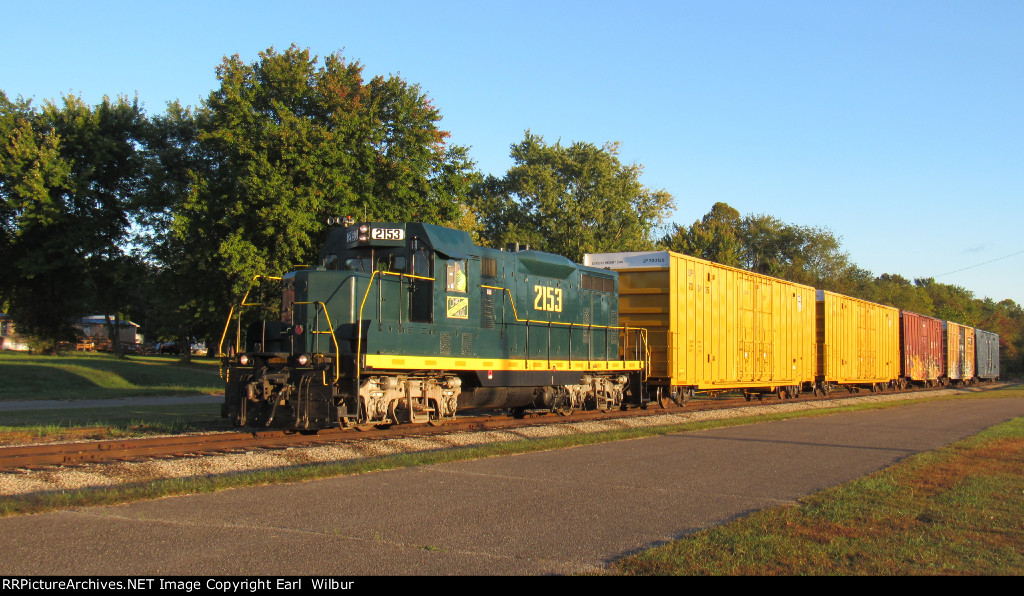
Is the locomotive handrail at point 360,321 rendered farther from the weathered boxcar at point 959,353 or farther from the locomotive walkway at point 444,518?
the weathered boxcar at point 959,353

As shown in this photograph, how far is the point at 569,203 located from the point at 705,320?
84.9 feet

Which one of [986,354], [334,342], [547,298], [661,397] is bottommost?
[661,397]

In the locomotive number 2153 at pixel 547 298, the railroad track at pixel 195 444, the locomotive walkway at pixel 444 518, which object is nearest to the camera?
the locomotive walkway at pixel 444 518

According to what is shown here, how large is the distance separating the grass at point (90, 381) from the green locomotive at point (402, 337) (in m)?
13.1

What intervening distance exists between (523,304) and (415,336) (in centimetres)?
313

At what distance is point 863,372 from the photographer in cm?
2992

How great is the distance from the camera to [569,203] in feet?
145

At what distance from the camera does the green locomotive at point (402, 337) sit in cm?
1164

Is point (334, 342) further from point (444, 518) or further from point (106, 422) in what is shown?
point (106, 422)

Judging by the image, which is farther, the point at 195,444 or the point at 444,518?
the point at 195,444

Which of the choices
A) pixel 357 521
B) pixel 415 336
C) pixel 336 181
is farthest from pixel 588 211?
pixel 357 521

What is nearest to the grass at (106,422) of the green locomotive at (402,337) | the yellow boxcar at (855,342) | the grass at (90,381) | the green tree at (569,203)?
the green locomotive at (402,337)

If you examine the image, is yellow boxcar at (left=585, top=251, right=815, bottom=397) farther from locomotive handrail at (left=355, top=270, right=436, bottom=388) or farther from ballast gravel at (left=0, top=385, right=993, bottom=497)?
locomotive handrail at (left=355, top=270, right=436, bottom=388)

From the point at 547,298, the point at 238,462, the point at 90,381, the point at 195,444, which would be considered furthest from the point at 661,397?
the point at 90,381
